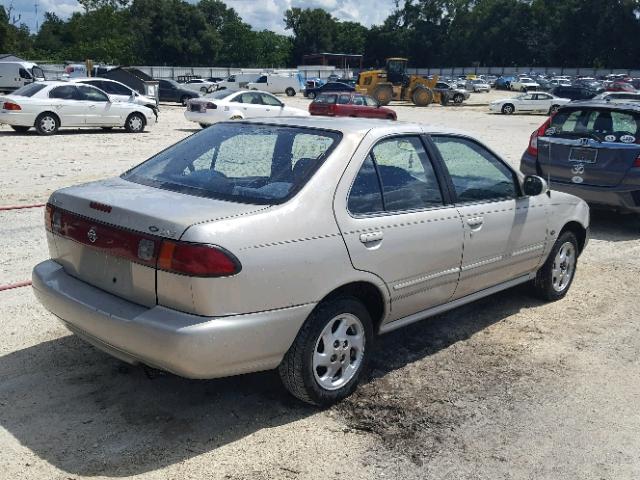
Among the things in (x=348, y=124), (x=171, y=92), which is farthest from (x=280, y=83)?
(x=348, y=124)

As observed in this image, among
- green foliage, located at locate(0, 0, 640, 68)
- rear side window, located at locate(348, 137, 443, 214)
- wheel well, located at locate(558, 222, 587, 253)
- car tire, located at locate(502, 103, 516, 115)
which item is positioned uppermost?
green foliage, located at locate(0, 0, 640, 68)

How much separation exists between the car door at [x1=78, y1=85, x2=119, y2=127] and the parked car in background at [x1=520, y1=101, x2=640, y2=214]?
13.8 meters

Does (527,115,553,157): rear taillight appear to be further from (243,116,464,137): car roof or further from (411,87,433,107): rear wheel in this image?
(411,87,433,107): rear wheel

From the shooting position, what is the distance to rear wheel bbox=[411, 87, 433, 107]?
138ft

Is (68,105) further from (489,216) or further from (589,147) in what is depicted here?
(489,216)

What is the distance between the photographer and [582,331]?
5266mm

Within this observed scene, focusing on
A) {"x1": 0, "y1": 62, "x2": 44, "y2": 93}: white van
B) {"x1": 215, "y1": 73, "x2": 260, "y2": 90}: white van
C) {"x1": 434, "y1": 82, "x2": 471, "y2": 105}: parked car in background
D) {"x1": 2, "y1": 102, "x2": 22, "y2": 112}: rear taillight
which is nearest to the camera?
{"x1": 2, "y1": 102, "x2": 22, "y2": 112}: rear taillight

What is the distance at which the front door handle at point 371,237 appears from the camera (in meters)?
3.79

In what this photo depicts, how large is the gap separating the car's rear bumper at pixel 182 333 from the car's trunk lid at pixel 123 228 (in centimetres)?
10

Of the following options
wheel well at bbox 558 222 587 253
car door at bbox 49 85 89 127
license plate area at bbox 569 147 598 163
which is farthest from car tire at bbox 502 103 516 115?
wheel well at bbox 558 222 587 253

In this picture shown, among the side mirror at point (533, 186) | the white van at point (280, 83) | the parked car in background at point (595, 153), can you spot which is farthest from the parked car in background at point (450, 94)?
the side mirror at point (533, 186)

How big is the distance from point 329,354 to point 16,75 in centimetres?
3896

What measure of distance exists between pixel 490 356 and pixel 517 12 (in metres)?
122

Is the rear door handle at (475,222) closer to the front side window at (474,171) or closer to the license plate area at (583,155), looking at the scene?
the front side window at (474,171)
